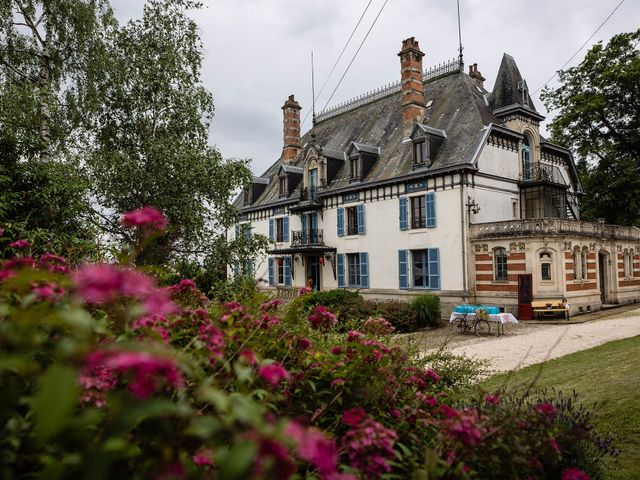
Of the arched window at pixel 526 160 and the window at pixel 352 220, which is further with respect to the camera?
the window at pixel 352 220

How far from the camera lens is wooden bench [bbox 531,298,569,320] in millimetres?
18203

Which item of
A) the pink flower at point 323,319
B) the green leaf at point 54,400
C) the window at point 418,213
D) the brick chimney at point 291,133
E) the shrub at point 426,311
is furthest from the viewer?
the brick chimney at point 291,133

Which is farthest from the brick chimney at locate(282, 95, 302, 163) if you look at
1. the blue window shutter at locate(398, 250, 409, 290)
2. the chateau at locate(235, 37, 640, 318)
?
the blue window shutter at locate(398, 250, 409, 290)

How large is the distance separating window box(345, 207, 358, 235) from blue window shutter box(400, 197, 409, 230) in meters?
3.12

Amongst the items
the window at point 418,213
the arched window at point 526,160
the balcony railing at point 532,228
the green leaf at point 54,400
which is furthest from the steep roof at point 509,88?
the green leaf at point 54,400

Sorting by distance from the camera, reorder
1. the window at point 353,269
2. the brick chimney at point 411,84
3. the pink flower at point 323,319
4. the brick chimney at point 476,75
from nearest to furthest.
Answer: the pink flower at point 323,319
the brick chimney at point 411,84
the window at point 353,269
the brick chimney at point 476,75

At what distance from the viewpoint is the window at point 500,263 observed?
64.1ft

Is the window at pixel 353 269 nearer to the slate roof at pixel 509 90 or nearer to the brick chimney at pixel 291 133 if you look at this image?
the brick chimney at pixel 291 133

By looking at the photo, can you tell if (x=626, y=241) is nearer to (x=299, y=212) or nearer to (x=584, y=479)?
(x=299, y=212)

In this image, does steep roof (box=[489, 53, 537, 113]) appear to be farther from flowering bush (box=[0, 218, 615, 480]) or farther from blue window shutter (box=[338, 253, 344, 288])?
flowering bush (box=[0, 218, 615, 480])

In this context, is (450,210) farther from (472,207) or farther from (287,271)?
(287,271)

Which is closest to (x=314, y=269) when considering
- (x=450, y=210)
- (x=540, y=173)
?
(x=450, y=210)

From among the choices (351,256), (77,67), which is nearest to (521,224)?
(351,256)

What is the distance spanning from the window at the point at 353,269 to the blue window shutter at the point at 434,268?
15.6 ft
